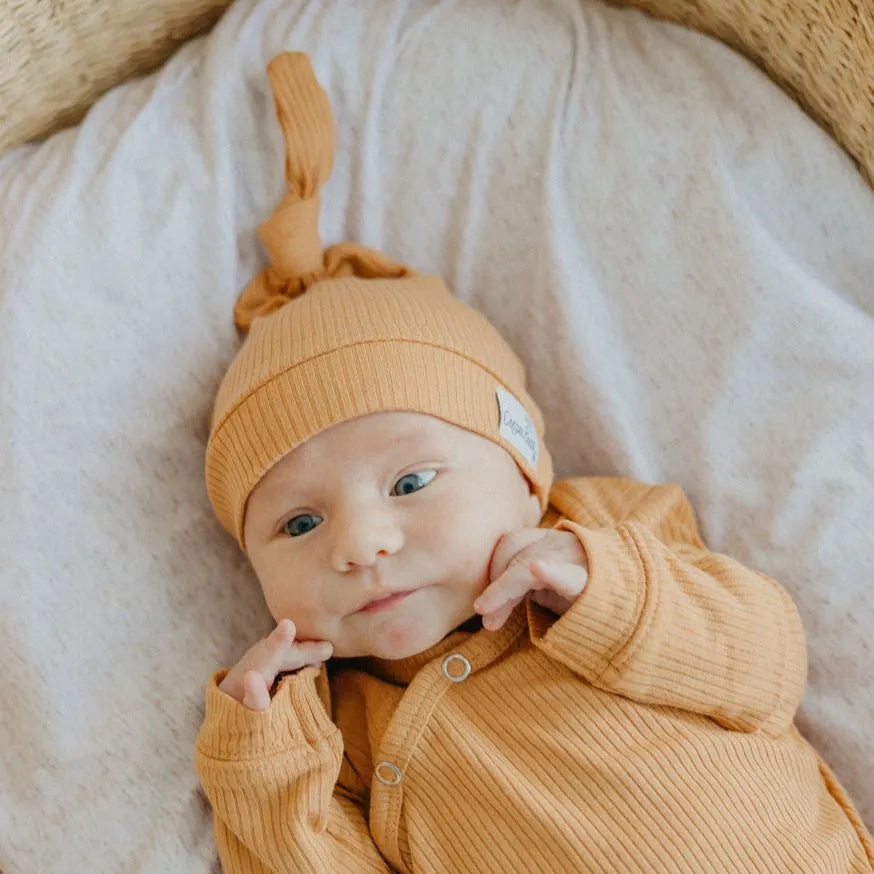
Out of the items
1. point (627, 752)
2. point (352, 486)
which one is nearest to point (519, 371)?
point (352, 486)

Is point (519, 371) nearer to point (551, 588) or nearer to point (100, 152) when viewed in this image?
point (551, 588)

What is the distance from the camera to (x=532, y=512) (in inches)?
47.8

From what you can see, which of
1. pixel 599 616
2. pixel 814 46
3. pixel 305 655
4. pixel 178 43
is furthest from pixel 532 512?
pixel 178 43

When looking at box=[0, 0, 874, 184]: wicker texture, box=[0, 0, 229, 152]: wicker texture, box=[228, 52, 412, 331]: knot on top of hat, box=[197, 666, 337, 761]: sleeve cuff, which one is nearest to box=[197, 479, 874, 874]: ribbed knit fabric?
box=[197, 666, 337, 761]: sleeve cuff

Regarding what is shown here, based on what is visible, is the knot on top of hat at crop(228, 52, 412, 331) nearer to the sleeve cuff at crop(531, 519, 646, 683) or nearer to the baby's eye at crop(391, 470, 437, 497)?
the baby's eye at crop(391, 470, 437, 497)

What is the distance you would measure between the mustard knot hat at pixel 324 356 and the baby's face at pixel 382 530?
0.03 metres

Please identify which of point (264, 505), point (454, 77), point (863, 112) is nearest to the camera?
point (264, 505)

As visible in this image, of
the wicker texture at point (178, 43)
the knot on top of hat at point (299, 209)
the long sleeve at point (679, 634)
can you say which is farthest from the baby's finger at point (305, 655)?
the wicker texture at point (178, 43)

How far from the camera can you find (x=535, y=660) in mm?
1130

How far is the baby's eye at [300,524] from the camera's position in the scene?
44.3 inches

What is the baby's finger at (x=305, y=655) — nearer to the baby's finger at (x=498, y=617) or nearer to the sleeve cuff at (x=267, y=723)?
the sleeve cuff at (x=267, y=723)

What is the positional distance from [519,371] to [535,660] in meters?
0.37

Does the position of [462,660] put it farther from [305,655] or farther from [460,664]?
[305,655]

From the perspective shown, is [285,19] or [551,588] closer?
[551,588]
